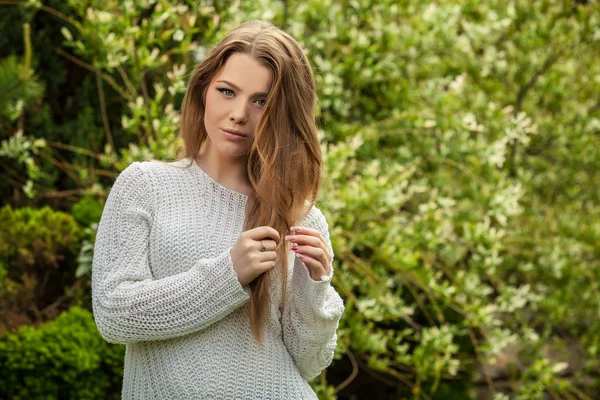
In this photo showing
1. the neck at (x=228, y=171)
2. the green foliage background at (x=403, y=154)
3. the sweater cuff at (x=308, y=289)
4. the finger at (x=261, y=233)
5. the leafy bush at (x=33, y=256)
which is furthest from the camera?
the green foliage background at (x=403, y=154)

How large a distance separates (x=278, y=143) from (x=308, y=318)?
455 mm

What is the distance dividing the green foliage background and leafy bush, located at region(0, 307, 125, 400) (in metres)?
0.02

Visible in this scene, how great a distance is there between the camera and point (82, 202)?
4.18 metres

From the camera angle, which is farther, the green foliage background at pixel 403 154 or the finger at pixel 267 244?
the green foliage background at pixel 403 154

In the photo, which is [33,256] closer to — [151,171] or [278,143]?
[151,171]

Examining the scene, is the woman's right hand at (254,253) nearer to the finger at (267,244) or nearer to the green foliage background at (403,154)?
the finger at (267,244)

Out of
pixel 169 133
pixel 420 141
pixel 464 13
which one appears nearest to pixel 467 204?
pixel 420 141

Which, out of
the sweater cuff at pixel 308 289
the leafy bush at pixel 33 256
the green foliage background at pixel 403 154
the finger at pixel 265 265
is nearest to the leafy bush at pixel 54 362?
the green foliage background at pixel 403 154

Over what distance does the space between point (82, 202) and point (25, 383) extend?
98 cm

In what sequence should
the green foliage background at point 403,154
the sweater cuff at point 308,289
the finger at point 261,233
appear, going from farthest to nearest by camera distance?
the green foliage background at point 403,154
the sweater cuff at point 308,289
the finger at point 261,233

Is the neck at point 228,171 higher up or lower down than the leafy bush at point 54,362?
higher up

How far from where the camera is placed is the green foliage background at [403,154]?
13.3 feet

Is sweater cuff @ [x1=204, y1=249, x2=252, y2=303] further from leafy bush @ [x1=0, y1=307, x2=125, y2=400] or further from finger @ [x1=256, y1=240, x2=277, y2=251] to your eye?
leafy bush @ [x1=0, y1=307, x2=125, y2=400]

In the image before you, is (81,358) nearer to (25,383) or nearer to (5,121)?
(25,383)
